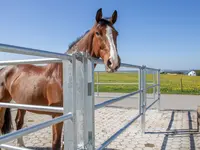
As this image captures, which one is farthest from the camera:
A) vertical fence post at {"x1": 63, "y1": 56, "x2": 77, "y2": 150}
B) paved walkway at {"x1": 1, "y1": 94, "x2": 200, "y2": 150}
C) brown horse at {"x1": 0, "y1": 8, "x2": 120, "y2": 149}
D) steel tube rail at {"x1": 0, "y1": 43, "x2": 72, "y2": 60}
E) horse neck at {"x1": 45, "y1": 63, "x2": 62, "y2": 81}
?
paved walkway at {"x1": 1, "y1": 94, "x2": 200, "y2": 150}

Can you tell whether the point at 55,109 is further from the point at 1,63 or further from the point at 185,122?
the point at 185,122

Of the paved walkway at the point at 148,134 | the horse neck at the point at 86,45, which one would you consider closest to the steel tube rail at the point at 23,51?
the horse neck at the point at 86,45

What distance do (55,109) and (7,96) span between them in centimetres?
220

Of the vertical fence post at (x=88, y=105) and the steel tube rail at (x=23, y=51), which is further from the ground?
the steel tube rail at (x=23, y=51)

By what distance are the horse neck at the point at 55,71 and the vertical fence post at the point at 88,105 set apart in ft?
3.11

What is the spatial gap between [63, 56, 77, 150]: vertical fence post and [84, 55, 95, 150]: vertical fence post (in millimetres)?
80

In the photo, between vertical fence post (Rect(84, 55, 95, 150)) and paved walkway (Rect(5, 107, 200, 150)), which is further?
paved walkway (Rect(5, 107, 200, 150))

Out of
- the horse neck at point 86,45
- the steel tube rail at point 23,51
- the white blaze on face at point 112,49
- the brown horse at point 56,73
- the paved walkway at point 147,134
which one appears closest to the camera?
the steel tube rail at point 23,51

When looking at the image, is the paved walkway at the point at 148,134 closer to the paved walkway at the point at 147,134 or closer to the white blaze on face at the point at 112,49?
the paved walkway at the point at 147,134

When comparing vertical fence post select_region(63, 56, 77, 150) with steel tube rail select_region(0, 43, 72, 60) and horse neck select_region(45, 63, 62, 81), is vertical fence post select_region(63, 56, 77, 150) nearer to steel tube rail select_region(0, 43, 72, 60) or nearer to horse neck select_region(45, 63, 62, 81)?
steel tube rail select_region(0, 43, 72, 60)

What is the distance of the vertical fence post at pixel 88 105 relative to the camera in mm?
1408

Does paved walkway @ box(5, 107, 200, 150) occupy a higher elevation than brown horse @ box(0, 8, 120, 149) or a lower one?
lower

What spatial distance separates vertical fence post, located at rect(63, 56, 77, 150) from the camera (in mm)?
1362

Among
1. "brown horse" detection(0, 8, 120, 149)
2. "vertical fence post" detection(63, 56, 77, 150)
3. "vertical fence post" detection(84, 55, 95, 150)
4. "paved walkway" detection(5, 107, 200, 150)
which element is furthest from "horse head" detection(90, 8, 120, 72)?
"paved walkway" detection(5, 107, 200, 150)
